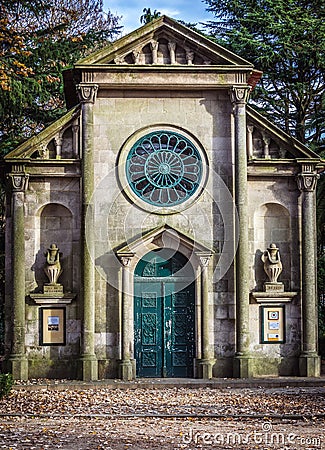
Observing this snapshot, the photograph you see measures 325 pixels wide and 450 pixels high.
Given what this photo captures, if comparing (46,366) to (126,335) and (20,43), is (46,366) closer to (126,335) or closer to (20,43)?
(126,335)

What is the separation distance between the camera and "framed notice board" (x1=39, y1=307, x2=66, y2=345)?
23.2 meters

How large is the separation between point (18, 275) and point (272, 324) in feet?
22.0

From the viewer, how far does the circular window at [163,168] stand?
23.9 m

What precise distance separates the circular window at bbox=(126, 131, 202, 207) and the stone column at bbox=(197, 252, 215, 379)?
5.97 feet

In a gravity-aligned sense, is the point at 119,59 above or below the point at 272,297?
above

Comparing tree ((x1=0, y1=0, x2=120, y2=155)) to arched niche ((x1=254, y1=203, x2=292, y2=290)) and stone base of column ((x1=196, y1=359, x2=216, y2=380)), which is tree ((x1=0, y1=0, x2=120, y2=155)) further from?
stone base of column ((x1=196, y1=359, x2=216, y2=380))

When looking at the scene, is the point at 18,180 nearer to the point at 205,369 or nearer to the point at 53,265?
the point at 53,265

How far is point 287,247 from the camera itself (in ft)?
79.3

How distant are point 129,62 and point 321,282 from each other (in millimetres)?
11567

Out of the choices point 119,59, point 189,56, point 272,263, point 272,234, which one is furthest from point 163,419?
point 189,56

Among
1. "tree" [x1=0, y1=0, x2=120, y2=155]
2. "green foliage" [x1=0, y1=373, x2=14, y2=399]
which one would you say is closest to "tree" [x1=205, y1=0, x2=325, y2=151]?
"tree" [x1=0, y1=0, x2=120, y2=155]

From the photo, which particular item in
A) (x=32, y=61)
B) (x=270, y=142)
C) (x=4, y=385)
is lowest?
(x=4, y=385)

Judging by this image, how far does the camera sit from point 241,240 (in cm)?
2348

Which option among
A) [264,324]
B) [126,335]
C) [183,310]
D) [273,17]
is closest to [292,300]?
[264,324]
